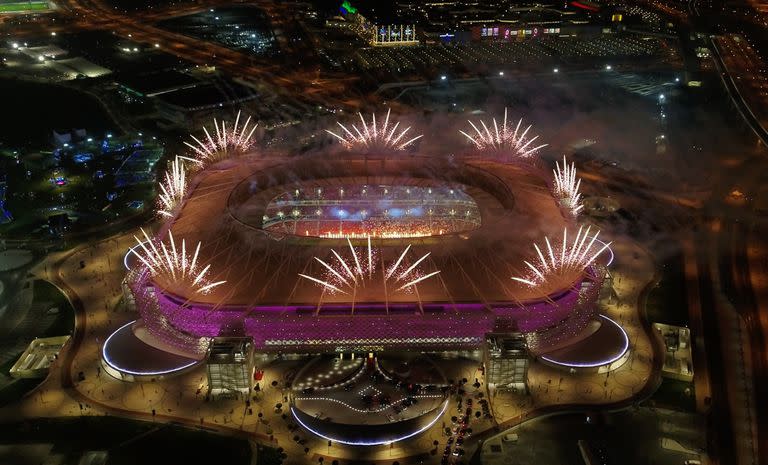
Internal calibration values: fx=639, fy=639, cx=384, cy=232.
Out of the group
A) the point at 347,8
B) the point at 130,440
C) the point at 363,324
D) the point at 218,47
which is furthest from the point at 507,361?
the point at 347,8

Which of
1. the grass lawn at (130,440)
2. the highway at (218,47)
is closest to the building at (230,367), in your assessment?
the grass lawn at (130,440)

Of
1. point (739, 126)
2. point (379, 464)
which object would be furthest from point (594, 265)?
point (739, 126)

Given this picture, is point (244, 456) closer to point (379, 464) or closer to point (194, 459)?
point (194, 459)

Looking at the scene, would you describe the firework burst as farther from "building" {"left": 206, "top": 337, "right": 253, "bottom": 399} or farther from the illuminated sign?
the illuminated sign

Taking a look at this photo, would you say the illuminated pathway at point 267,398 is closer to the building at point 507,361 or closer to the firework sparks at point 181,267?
the building at point 507,361

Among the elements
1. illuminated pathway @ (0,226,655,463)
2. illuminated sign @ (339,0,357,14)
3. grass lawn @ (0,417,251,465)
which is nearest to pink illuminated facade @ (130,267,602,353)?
illuminated pathway @ (0,226,655,463)

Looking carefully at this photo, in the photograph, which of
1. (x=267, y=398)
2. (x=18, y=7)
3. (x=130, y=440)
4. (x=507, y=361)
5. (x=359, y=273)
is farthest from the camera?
(x=18, y=7)

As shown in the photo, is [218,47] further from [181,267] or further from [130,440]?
[130,440]

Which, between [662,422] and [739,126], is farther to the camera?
[739,126]
